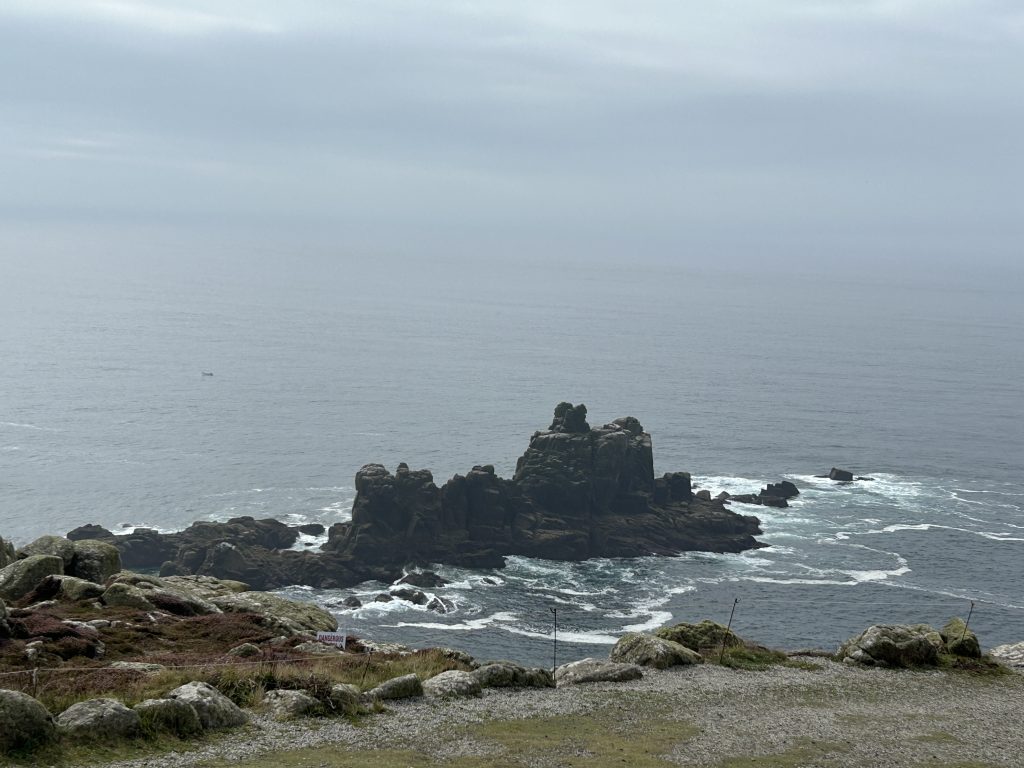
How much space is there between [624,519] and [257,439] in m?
51.2

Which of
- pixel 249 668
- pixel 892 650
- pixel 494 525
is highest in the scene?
pixel 249 668

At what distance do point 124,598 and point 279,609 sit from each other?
6129mm

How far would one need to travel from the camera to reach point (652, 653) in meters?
34.8

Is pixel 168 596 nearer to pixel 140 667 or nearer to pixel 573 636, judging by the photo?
pixel 140 667

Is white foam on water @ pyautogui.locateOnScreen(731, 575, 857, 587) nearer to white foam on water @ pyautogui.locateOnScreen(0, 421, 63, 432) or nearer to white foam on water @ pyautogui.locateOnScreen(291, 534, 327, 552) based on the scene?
white foam on water @ pyautogui.locateOnScreen(291, 534, 327, 552)

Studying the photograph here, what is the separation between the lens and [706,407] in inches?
5876

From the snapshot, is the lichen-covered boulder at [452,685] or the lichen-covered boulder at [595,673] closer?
the lichen-covered boulder at [452,685]

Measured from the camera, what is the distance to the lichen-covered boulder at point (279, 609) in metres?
39.7

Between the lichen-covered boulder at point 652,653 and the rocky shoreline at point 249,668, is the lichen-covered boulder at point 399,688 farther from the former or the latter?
the lichen-covered boulder at point 652,653

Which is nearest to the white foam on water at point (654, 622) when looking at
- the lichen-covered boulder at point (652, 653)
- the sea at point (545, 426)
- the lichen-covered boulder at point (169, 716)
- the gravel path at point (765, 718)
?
the sea at point (545, 426)

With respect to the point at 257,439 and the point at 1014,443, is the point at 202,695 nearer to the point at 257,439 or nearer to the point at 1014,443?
the point at 257,439

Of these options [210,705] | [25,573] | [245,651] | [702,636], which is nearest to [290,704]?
[210,705]

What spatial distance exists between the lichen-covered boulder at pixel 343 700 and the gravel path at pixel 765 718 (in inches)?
20.0

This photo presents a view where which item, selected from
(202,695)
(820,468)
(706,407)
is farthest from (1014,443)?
(202,695)
